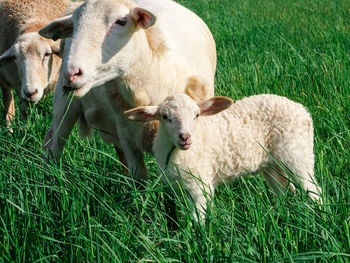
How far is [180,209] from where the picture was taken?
2920 millimetres

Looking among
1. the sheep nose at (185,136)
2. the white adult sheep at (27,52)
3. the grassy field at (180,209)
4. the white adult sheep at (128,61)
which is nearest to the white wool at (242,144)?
the grassy field at (180,209)

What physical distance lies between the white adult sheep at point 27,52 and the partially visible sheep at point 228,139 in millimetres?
1935

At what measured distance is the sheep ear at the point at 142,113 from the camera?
270cm

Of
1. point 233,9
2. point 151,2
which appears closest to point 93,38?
point 151,2

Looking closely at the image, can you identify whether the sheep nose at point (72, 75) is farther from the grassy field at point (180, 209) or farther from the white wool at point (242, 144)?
the white wool at point (242, 144)

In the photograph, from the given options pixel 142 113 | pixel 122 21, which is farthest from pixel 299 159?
pixel 122 21

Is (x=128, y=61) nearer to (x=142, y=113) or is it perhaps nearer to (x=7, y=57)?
(x=142, y=113)

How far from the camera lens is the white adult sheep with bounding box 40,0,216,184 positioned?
2.60 m

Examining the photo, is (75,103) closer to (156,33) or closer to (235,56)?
(156,33)

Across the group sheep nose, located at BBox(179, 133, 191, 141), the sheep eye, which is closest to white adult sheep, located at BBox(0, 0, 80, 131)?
the sheep eye

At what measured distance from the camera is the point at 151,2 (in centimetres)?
422

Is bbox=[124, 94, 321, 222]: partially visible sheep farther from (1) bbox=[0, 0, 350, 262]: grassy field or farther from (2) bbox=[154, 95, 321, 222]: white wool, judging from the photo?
(1) bbox=[0, 0, 350, 262]: grassy field

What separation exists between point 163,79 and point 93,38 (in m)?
0.58

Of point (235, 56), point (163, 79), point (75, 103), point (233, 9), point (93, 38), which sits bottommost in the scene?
point (233, 9)
